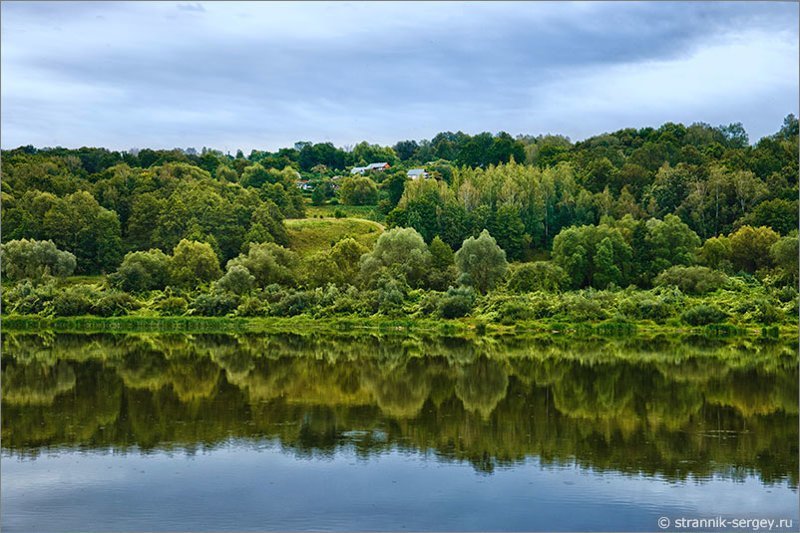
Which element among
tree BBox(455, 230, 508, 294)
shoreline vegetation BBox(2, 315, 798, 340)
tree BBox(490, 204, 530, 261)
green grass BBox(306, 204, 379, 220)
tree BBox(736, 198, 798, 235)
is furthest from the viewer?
green grass BBox(306, 204, 379, 220)

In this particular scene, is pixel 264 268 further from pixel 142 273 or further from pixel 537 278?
pixel 537 278

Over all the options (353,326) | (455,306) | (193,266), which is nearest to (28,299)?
(193,266)

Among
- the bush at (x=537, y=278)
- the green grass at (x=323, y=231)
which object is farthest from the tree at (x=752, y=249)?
the green grass at (x=323, y=231)

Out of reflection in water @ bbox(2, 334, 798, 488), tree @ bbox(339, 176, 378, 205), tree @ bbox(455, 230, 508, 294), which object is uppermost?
tree @ bbox(339, 176, 378, 205)

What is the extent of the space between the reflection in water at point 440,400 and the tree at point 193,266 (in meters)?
14.1

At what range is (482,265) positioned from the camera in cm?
5234

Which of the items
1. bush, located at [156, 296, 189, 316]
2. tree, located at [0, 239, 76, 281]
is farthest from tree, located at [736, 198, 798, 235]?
tree, located at [0, 239, 76, 281]

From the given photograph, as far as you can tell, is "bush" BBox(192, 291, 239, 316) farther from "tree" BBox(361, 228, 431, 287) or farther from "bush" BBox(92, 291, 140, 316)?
"tree" BBox(361, 228, 431, 287)

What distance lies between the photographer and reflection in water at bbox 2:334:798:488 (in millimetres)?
20578

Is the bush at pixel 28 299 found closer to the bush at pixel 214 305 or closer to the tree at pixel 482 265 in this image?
the bush at pixel 214 305

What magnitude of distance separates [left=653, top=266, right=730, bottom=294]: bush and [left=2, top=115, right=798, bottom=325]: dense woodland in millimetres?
112

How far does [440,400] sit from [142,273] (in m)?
32.1

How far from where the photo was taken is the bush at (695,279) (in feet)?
161

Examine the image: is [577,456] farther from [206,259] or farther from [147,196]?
[147,196]
